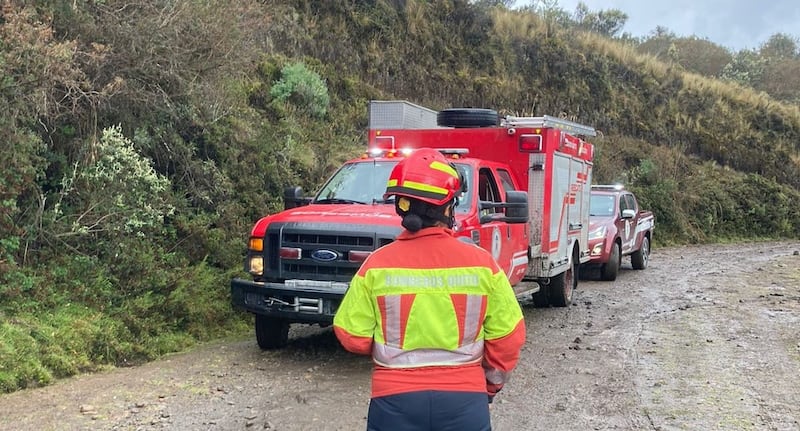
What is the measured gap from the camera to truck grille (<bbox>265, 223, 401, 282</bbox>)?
644cm

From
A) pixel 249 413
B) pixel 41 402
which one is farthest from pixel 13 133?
pixel 249 413

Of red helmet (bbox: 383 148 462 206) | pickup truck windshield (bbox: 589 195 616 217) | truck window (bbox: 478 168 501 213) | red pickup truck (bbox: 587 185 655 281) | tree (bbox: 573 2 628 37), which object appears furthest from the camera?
tree (bbox: 573 2 628 37)

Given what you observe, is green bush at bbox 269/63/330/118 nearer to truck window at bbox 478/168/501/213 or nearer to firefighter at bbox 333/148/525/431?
truck window at bbox 478/168/501/213

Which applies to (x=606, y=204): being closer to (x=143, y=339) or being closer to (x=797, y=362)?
(x=797, y=362)

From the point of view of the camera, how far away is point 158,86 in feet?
30.8

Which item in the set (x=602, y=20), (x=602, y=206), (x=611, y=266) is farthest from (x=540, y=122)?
(x=602, y=20)

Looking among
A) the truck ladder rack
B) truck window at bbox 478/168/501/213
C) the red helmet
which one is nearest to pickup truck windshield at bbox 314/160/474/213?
truck window at bbox 478/168/501/213

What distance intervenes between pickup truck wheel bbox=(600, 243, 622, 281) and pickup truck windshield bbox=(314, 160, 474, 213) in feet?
23.6

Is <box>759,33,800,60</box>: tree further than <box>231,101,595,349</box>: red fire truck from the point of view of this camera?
Yes

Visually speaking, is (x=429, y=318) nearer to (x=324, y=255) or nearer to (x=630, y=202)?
(x=324, y=255)

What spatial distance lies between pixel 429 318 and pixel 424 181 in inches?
21.2

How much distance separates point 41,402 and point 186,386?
111 cm

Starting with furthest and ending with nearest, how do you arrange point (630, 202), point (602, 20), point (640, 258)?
point (602, 20) < point (640, 258) < point (630, 202)

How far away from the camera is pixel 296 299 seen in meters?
6.56
